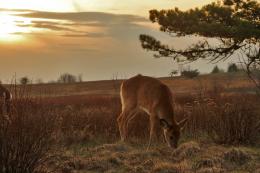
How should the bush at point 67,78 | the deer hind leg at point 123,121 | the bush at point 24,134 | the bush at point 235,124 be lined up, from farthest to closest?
the bush at point 67,78 < the deer hind leg at point 123,121 < the bush at point 235,124 < the bush at point 24,134

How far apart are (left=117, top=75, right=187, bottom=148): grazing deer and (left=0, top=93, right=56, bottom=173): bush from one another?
18.6 feet

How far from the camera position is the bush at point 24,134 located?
8.48m

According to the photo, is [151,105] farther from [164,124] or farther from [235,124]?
[235,124]

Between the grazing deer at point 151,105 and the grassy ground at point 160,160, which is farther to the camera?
the grazing deer at point 151,105

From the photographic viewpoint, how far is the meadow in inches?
340

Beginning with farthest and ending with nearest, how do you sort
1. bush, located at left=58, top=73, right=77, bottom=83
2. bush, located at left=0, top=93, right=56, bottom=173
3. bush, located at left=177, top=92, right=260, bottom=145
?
bush, located at left=58, top=73, right=77, bottom=83 < bush, located at left=177, top=92, right=260, bottom=145 < bush, located at left=0, top=93, right=56, bottom=173

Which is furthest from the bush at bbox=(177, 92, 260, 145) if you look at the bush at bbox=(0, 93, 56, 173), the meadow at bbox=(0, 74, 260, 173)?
the bush at bbox=(0, 93, 56, 173)

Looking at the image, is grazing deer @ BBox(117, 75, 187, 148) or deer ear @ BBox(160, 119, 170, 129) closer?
deer ear @ BBox(160, 119, 170, 129)

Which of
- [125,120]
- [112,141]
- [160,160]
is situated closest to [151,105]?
[125,120]

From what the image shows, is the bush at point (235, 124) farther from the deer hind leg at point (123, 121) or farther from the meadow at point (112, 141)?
the deer hind leg at point (123, 121)


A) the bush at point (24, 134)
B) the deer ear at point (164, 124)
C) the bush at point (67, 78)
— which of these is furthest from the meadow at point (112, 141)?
the bush at point (67, 78)

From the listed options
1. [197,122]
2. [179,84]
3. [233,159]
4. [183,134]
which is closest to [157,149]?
[233,159]

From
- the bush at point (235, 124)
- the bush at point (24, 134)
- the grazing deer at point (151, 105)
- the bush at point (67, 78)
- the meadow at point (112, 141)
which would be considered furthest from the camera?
the bush at point (67, 78)

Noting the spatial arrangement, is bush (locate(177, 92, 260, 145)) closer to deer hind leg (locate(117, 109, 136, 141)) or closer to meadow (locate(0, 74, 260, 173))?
meadow (locate(0, 74, 260, 173))
